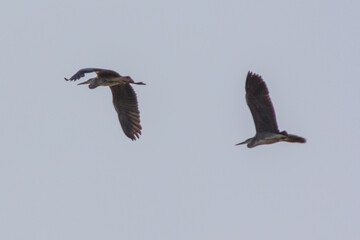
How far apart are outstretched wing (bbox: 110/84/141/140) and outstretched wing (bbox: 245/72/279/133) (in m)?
4.75

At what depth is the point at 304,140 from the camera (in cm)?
1916

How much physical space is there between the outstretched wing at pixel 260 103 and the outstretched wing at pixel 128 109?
4.75 metres

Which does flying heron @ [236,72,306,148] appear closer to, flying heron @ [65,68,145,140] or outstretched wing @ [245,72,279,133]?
outstretched wing @ [245,72,279,133]

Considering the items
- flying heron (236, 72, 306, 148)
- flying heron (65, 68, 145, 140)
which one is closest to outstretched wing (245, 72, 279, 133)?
flying heron (236, 72, 306, 148)

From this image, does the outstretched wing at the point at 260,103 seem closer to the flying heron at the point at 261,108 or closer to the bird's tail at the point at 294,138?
the flying heron at the point at 261,108

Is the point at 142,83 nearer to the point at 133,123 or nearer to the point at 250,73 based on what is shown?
the point at 133,123

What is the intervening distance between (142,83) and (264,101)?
379 cm

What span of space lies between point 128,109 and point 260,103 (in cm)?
517

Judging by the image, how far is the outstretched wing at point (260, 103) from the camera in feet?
64.6

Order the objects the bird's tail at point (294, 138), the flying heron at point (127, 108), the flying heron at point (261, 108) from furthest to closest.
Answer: the flying heron at point (127, 108), the flying heron at point (261, 108), the bird's tail at point (294, 138)

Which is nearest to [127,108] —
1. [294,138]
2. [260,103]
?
[260,103]

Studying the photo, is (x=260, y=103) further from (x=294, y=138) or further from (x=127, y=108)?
(x=127, y=108)

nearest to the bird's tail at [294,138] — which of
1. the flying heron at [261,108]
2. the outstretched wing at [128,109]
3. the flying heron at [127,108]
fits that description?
the flying heron at [261,108]

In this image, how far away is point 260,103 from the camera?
19.7 m
